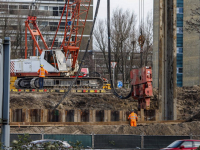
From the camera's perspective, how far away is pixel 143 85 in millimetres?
21109

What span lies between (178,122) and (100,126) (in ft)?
14.2

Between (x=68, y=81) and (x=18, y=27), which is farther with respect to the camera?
(x=18, y=27)

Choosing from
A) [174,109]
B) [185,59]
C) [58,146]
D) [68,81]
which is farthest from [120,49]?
[58,146]

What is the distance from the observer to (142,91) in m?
21.3

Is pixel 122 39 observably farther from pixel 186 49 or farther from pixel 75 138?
pixel 75 138

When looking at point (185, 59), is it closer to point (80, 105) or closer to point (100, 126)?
point (80, 105)

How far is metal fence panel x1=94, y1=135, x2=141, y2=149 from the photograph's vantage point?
18.0 metres

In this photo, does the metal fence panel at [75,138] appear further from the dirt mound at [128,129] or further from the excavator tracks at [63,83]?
the excavator tracks at [63,83]

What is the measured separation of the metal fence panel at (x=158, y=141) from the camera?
58.4ft

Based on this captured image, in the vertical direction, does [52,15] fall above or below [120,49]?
above

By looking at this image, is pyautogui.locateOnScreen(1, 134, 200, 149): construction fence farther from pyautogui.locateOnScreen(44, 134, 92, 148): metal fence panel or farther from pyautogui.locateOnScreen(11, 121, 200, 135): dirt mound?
pyautogui.locateOnScreen(11, 121, 200, 135): dirt mound

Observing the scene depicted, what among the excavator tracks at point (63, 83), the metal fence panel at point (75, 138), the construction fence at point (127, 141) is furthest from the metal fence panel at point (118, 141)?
the excavator tracks at point (63, 83)

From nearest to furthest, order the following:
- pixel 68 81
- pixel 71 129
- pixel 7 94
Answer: pixel 7 94, pixel 71 129, pixel 68 81

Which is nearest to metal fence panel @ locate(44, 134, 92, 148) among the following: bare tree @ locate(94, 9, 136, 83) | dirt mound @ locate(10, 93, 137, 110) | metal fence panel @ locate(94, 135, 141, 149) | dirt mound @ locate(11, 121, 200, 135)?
metal fence panel @ locate(94, 135, 141, 149)
